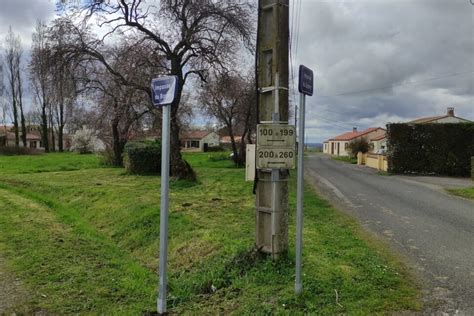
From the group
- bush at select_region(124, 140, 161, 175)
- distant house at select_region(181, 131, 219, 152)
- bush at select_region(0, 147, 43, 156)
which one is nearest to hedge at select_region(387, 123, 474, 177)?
bush at select_region(124, 140, 161, 175)

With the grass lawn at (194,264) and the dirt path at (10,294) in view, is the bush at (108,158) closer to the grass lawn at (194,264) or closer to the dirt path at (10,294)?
the grass lawn at (194,264)

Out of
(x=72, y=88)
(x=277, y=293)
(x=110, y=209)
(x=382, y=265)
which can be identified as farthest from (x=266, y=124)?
(x=72, y=88)

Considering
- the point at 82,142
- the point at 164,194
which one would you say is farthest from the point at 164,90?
the point at 82,142

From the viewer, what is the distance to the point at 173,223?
8320mm

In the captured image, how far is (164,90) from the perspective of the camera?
401cm

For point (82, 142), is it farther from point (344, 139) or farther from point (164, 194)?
point (164, 194)

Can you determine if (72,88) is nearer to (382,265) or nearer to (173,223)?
(173,223)

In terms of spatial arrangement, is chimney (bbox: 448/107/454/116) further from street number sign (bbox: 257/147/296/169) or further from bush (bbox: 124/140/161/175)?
street number sign (bbox: 257/147/296/169)

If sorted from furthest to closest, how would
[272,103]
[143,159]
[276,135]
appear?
1. [143,159]
2. [272,103]
3. [276,135]

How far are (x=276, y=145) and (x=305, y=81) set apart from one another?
81 centimetres

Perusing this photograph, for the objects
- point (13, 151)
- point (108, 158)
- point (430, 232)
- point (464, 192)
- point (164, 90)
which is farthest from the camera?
point (13, 151)

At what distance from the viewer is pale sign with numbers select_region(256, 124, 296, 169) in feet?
15.3

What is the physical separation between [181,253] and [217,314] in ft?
8.27

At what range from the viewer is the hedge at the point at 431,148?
72.3 feet
